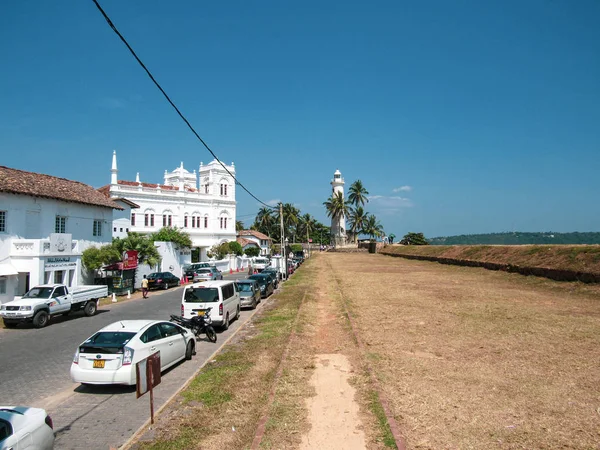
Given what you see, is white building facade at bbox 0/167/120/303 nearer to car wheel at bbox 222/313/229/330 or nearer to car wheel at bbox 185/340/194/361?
car wheel at bbox 222/313/229/330

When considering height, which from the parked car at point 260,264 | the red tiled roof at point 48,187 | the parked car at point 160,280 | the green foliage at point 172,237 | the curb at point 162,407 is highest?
the red tiled roof at point 48,187

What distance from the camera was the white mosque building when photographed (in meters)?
57.8

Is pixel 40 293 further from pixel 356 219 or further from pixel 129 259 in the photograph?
pixel 356 219

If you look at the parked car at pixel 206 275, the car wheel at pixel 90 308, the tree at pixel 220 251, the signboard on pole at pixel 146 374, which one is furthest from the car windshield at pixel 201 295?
the tree at pixel 220 251

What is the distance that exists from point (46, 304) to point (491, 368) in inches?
723

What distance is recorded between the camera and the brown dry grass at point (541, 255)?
83.6 feet

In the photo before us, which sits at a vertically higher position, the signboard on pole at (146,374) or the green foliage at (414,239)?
the green foliage at (414,239)

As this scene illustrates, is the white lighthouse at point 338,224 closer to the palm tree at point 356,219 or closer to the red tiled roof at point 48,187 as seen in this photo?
the palm tree at point 356,219

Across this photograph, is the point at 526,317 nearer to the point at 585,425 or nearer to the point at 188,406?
the point at 585,425

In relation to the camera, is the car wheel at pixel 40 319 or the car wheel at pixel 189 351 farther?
the car wheel at pixel 40 319

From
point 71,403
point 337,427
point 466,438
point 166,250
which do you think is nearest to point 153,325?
point 71,403

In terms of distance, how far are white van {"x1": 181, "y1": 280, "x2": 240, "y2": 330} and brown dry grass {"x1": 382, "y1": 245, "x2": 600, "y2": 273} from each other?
64.3 feet

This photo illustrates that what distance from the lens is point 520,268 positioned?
31.5m

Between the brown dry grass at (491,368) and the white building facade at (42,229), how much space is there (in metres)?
18.8
